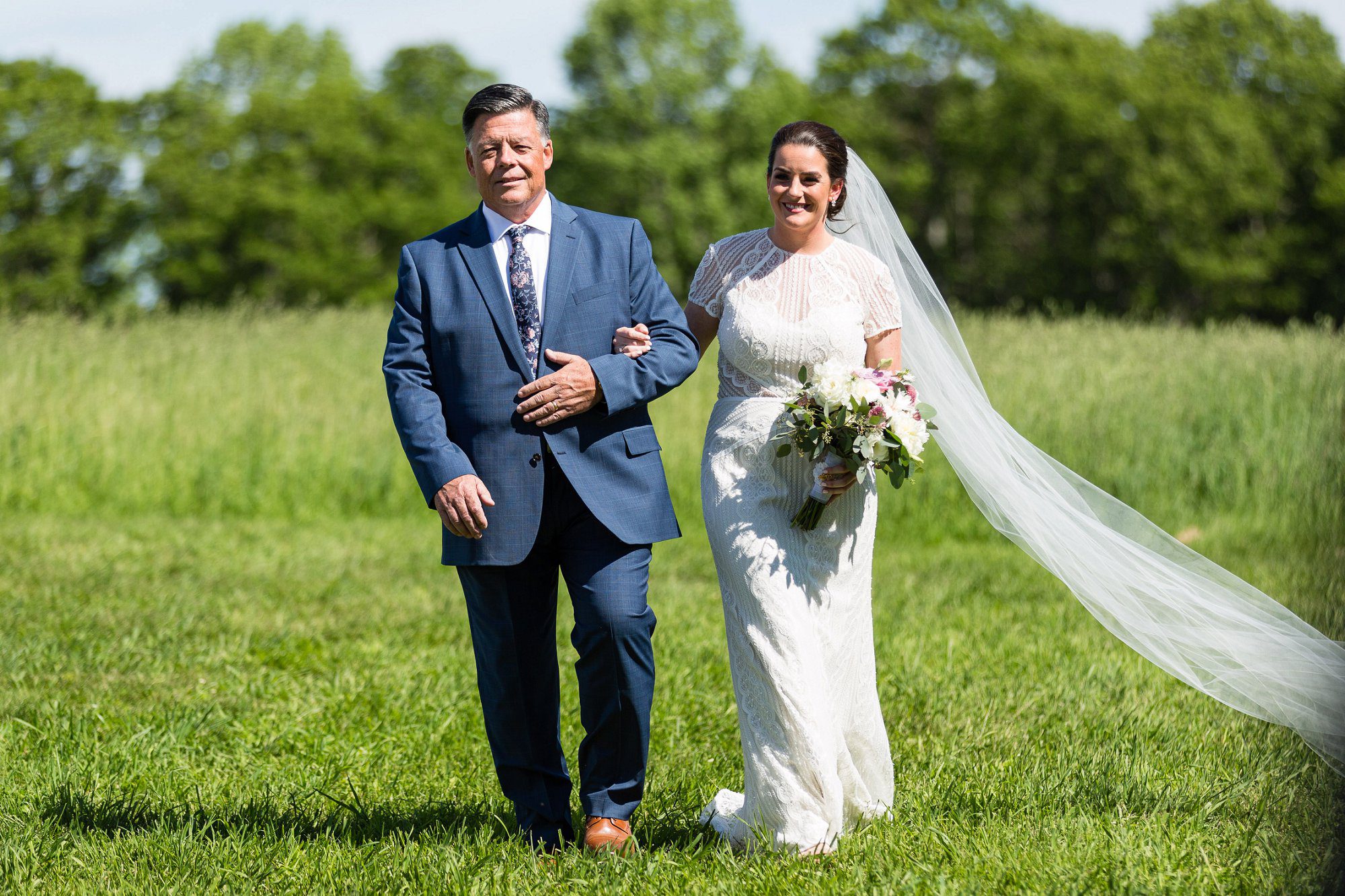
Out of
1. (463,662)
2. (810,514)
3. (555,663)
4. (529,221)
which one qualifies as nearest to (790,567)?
(810,514)

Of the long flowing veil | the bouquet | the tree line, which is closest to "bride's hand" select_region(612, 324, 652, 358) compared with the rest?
the bouquet

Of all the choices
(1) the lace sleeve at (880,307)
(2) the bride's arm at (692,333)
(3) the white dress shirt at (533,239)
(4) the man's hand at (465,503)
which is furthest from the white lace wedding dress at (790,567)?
(4) the man's hand at (465,503)

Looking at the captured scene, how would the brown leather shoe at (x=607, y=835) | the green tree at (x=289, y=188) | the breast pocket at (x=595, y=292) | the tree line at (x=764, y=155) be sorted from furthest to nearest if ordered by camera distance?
the green tree at (x=289, y=188), the tree line at (x=764, y=155), the breast pocket at (x=595, y=292), the brown leather shoe at (x=607, y=835)

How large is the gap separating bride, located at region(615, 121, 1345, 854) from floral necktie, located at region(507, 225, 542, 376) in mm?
287

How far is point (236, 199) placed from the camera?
142ft

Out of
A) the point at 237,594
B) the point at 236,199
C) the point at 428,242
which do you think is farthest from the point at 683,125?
the point at 428,242

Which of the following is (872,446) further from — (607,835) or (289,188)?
(289,188)

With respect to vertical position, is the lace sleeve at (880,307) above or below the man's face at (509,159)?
below

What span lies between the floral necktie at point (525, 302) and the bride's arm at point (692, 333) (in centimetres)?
26

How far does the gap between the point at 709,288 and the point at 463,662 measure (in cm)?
315

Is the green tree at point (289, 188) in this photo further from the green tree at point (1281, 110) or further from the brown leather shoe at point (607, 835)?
the brown leather shoe at point (607, 835)

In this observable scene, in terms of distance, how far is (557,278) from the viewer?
4.30 m

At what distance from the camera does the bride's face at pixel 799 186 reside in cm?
432

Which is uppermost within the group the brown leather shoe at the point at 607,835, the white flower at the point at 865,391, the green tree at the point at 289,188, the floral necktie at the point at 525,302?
the green tree at the point at 289,188
